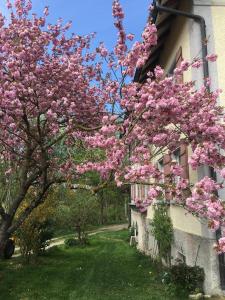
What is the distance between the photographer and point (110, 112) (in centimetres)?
905

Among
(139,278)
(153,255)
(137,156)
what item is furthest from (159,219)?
(137,156)

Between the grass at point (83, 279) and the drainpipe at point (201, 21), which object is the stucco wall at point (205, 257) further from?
the drainpipe at point (201, 21)

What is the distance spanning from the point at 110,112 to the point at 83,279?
215 inches

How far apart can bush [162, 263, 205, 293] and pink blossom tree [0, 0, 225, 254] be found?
88.1 inches

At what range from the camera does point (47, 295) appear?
956 cm

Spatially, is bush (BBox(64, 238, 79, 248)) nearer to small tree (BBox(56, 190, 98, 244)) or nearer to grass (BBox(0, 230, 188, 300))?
small tree (BBox(56, 190, 98, 244))

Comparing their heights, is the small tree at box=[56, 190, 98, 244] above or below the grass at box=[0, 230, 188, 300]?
above

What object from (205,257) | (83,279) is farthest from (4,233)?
(205,257)

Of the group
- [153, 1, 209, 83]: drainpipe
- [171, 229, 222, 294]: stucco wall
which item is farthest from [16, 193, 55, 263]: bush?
[153, 1, 209, 83]: drainpipe

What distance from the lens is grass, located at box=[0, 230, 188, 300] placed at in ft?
30.6

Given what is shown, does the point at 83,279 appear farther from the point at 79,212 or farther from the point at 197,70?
the point at 79,212

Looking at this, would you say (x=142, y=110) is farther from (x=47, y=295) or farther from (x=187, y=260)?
(x=47, y=295)

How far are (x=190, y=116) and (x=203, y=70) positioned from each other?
7.01 ft

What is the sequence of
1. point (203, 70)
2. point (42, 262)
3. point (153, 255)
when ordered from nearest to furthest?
point (203, 70) < point (153, 255) < point (42, 262)
